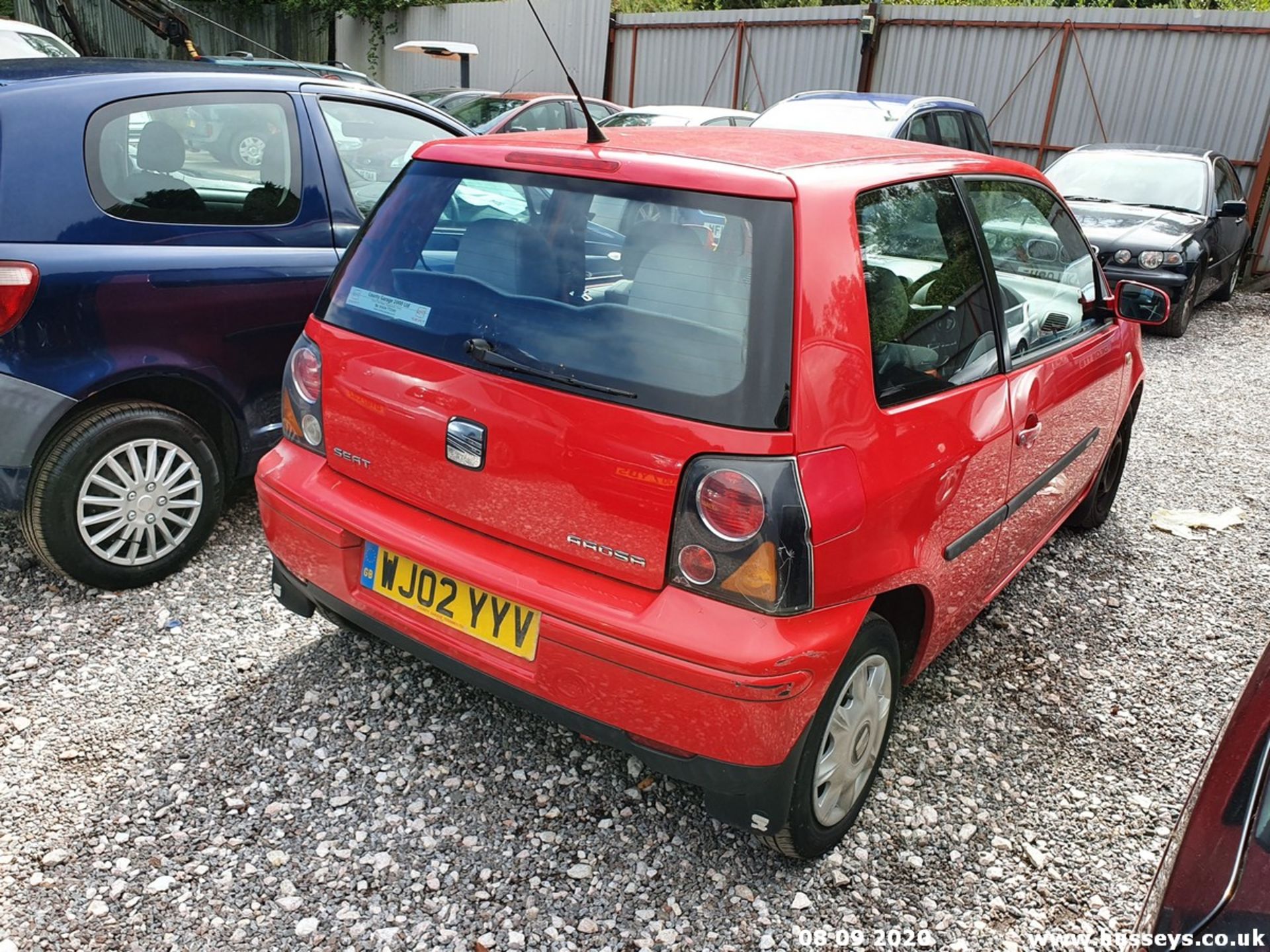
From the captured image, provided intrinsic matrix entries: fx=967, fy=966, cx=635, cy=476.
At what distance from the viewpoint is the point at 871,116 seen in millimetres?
8453

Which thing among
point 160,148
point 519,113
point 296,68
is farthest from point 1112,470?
point 519,113

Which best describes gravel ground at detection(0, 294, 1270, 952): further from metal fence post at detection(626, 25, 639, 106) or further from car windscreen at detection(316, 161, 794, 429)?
metal fence post at detection(626, 25, 639, 106)

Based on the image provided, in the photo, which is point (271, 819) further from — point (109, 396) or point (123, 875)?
point (109, 396)

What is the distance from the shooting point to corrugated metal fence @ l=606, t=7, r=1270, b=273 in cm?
1136

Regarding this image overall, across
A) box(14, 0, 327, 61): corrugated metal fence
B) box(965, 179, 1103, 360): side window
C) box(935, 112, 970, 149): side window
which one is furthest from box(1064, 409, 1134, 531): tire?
box(14, 0, 327, 61): corrugated metal fence

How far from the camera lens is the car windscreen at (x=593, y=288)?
2.00m

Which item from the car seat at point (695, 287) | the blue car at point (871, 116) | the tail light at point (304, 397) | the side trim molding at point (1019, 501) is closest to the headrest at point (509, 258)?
the car seat at point (695, 287)

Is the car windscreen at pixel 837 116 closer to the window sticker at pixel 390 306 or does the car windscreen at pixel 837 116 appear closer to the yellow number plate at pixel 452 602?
the window sticker at pixel 390 306

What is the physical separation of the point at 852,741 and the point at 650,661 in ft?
2.23

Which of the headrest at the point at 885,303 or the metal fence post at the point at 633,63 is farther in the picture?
the metal fence post at the point at 633,63

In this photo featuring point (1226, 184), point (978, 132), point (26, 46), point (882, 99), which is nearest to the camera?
point (26, 46)

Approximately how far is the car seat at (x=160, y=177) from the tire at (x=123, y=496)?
709 mm

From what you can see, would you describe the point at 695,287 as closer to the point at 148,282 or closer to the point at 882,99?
the point at 148,282

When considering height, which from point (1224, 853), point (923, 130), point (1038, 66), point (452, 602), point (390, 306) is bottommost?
point (452, 602)
